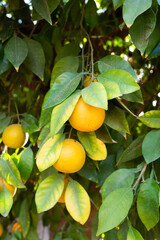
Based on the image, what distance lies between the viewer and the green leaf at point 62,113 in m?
0.54

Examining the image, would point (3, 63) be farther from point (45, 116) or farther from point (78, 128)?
point (78, 128)

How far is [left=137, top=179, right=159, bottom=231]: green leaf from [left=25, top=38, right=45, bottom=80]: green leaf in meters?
0.48

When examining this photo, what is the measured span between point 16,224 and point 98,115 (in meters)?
0.91

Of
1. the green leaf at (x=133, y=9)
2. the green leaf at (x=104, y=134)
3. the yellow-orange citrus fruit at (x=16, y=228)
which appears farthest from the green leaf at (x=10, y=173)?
the yellow-orange citrus fruit at (x=16, y=228)

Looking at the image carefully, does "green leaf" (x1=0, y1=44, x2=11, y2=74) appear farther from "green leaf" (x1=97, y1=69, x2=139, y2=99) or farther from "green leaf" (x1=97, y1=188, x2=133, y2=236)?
"green leaf" (x1=97, y1=188, x2=133, y2=236)

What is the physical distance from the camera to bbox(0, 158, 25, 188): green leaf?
0.69 m

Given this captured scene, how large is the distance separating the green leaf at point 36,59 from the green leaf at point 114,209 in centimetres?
45

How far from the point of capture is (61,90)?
60cm

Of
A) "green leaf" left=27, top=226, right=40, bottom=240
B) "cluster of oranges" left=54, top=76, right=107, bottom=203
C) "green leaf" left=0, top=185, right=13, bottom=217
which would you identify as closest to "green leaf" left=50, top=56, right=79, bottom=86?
"cluster of oranges" left=54, top=76, right=107, bottom=203

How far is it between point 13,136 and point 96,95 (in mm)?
401

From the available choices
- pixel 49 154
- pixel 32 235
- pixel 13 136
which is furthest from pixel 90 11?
pixel 32 235

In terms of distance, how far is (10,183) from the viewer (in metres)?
0.69

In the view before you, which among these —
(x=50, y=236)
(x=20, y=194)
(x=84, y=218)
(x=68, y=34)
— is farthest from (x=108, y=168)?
(x=50, y=236)

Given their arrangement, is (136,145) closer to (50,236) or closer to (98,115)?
(98,115)
